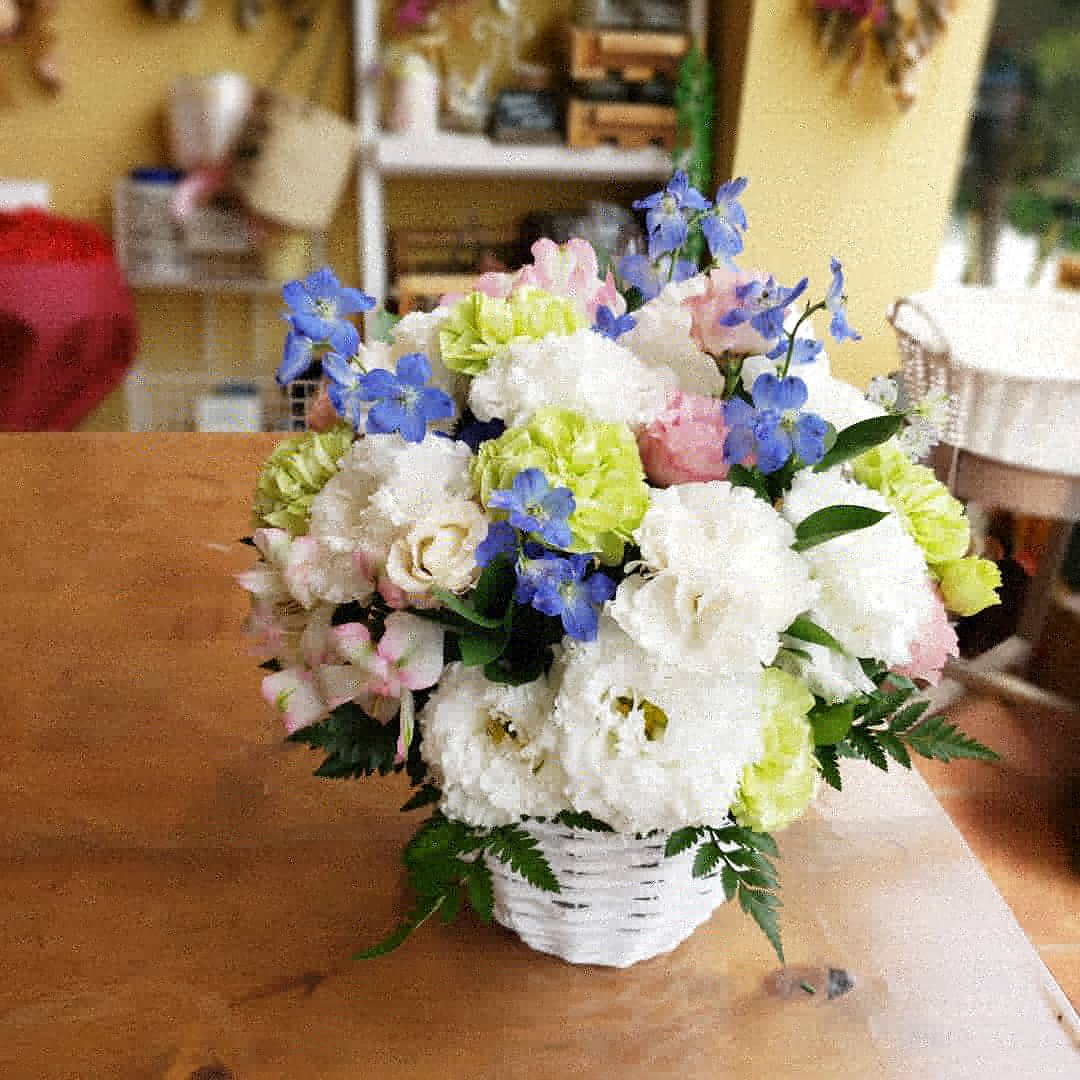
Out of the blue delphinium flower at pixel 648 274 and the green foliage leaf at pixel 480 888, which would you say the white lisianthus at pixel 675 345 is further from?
the green foliage leaf at pixel 480 888

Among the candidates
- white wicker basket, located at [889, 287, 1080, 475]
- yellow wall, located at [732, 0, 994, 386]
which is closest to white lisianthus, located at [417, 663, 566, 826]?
white wicker basket, located at [889, 287, 1080, 475]

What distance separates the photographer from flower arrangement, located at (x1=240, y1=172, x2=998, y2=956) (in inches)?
22.2

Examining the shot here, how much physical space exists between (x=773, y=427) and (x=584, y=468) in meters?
0.10

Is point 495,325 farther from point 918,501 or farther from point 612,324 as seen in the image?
point 918,501

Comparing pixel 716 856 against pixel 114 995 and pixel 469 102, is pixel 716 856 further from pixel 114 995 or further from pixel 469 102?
pixel 469 102

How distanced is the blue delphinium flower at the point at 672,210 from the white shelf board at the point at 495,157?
2592mm

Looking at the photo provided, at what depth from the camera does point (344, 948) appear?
751 mm

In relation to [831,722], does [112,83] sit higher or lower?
higher

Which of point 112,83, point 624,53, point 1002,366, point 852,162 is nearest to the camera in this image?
point 1002,366

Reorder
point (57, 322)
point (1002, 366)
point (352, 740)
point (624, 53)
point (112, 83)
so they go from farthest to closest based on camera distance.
Result: point (112, 83), point (624, 53), point (57, 322), point (1002, 366), point (352, 740)

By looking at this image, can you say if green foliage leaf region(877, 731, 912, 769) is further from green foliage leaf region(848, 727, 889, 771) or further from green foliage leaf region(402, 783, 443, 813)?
green foliage leaf region(402, 783, 443, 813)

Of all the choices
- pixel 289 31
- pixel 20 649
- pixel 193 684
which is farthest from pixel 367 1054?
pixel 289 31

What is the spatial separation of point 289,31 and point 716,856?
129 inches

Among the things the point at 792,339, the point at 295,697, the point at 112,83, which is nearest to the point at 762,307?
the point at 792,339
